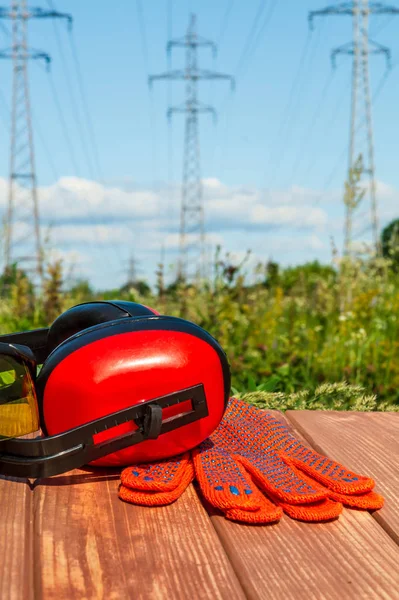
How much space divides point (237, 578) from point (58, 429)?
62cm

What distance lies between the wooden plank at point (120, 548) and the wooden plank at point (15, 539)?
0.9 inches

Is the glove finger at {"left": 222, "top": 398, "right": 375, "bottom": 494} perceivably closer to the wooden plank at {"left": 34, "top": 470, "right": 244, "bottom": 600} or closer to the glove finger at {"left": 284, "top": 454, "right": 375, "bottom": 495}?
the glove finger at {"left": 284, "top": 454, "right": 375, "bottom": 495}

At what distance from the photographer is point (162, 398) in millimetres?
1649

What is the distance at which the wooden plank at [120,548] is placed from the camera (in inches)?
49.6

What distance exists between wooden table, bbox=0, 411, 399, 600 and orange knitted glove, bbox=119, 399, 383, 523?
30 millimetres

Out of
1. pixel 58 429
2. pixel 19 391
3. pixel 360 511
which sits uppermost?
pixel 19 391

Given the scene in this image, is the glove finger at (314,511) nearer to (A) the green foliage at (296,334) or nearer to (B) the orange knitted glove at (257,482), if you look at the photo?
(B) the orange knitted glove at (257,482)

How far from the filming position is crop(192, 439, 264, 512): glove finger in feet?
5.08

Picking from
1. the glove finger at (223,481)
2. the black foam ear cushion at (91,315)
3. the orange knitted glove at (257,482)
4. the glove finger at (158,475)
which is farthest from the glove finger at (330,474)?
the black foam ear cushion at (91,315)

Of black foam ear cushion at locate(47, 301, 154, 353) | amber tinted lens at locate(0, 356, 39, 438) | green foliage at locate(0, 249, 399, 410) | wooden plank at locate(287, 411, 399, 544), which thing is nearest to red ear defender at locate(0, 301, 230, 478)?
amber tinted lens at locate(0, 356, 39, 438)

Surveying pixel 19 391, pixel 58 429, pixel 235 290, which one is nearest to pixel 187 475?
pixel 58 429

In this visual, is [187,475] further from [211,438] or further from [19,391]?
[19,391]

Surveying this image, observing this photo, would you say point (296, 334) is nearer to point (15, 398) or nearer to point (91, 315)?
point (91, 315)

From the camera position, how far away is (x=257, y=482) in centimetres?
172
